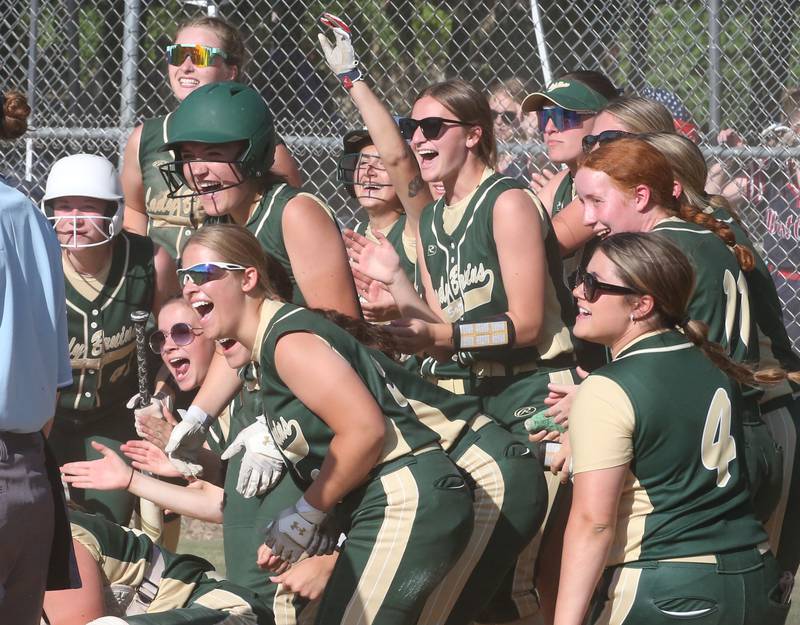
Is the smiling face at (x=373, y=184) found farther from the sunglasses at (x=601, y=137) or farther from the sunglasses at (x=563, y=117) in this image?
the sunglasses at (x=601, y=137)

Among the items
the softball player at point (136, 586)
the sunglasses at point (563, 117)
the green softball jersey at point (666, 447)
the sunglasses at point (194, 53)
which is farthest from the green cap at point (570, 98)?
the softball player at point (136, 586)

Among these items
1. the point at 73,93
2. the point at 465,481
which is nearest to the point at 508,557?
the point at 465,481

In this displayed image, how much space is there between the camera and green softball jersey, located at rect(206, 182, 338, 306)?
4.18m

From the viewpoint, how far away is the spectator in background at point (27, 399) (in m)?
2.87

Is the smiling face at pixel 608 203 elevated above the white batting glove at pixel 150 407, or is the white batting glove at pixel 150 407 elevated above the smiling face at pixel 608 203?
the smiling face at pixel 608 203

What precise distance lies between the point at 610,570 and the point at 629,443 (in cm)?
36

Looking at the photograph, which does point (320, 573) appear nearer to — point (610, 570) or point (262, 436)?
point (262, 436)

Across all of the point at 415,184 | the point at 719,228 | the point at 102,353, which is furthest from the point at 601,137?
the point at 102,353

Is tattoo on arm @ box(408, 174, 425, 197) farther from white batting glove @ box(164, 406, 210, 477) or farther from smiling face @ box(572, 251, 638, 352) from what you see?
smiling face @ box(572, 251, 638, 352)

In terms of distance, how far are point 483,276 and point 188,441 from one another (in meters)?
1.24

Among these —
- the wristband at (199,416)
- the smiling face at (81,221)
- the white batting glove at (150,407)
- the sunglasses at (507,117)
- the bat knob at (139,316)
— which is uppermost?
the smiling face at (81,221)

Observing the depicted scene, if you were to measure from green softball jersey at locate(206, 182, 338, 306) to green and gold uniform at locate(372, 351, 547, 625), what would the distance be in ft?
2.50

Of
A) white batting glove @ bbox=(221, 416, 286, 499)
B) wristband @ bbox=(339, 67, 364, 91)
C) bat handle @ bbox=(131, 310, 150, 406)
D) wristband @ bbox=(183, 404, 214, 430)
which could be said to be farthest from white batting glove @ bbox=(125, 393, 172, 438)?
wristband @ bbox=(339, 67, 364, 91)

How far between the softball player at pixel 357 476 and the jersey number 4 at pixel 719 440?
73cm
